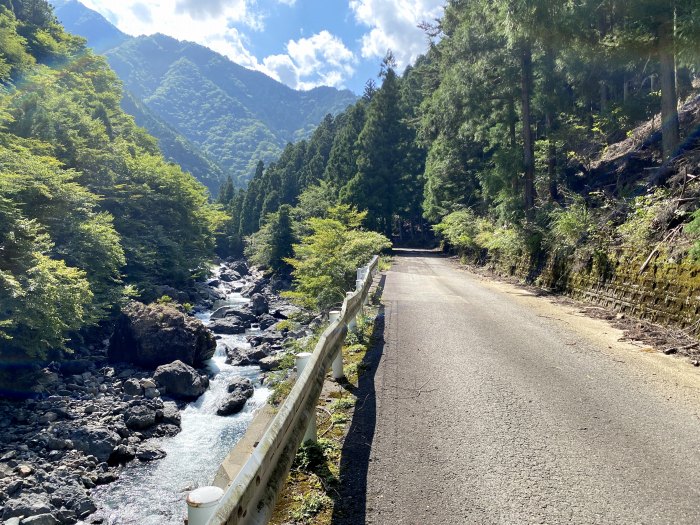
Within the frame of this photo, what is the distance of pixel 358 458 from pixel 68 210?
72.2 ft

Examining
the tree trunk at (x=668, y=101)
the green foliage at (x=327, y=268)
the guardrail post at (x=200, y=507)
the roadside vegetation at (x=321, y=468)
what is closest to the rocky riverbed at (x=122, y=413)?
the green foliage at (x=327, y=268)

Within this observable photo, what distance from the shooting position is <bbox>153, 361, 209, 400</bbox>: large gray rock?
16453 millimetres

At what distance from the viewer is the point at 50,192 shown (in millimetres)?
19562

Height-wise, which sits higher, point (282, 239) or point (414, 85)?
point (414, 85)

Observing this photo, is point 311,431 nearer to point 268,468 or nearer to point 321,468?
point 321,468

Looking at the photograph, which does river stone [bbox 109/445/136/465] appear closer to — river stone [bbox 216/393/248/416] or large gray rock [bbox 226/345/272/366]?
river stone [bbox 216/393/248/416]

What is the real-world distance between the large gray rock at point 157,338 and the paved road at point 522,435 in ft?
46.9

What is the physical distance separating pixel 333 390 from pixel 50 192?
1953 cm

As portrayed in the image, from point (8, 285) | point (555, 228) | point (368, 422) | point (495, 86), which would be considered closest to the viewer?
point (368, 422)

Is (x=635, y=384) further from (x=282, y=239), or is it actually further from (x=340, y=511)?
(x=282, y=239)

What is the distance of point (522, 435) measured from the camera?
4.38 m

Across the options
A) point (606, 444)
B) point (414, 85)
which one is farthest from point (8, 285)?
point (414, 85)

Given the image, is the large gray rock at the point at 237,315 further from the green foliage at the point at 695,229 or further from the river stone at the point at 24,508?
the green foliage at the point at 695,229

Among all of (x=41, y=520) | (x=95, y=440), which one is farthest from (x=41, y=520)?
(x=95, y=440)
